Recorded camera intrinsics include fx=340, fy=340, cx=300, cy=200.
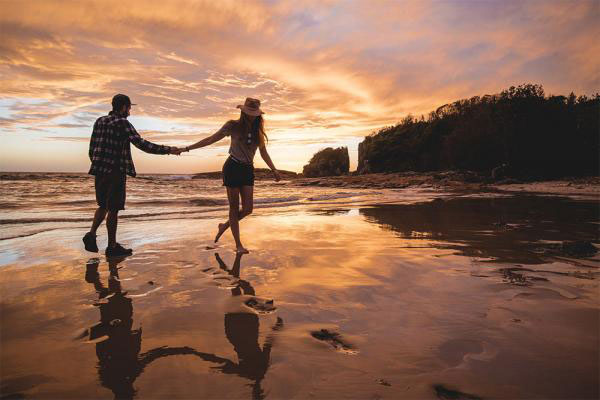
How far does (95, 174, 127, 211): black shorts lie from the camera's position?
4.39m

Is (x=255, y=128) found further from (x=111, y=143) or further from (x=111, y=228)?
(x=111, y=228)

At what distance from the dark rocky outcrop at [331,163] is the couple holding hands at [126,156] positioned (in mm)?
65210

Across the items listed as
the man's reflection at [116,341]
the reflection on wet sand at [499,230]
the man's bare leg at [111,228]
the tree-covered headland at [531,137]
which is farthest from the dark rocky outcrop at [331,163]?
the man's reflection at [116,341]

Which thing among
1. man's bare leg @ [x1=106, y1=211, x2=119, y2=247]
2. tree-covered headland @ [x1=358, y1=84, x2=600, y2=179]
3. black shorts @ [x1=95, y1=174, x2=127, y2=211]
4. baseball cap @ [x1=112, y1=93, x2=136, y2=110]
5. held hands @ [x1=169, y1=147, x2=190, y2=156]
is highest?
tree-covered headland @ [x1=358, y1=84, x2=600, y2=179]

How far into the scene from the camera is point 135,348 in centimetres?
192

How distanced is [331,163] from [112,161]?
66875mm

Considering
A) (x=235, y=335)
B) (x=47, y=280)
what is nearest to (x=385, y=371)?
(x=235, y=335)

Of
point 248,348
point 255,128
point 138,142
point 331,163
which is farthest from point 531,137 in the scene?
point 331,163

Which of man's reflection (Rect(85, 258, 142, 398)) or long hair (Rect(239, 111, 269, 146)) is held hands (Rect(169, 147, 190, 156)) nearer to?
long hair (Rect(239, 111, 269, 146))

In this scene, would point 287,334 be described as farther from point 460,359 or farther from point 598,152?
point 598,152

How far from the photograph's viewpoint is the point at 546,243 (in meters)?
4.41

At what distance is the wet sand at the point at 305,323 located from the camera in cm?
158

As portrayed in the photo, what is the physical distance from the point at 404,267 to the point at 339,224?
3.10 meters

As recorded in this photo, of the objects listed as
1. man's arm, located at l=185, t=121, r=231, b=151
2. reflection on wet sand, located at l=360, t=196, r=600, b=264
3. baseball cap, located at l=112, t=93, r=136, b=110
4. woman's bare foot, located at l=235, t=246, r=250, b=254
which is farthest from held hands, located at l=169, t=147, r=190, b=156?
reflection on wet sand, located at l=360, t=196, r=600, b=264
